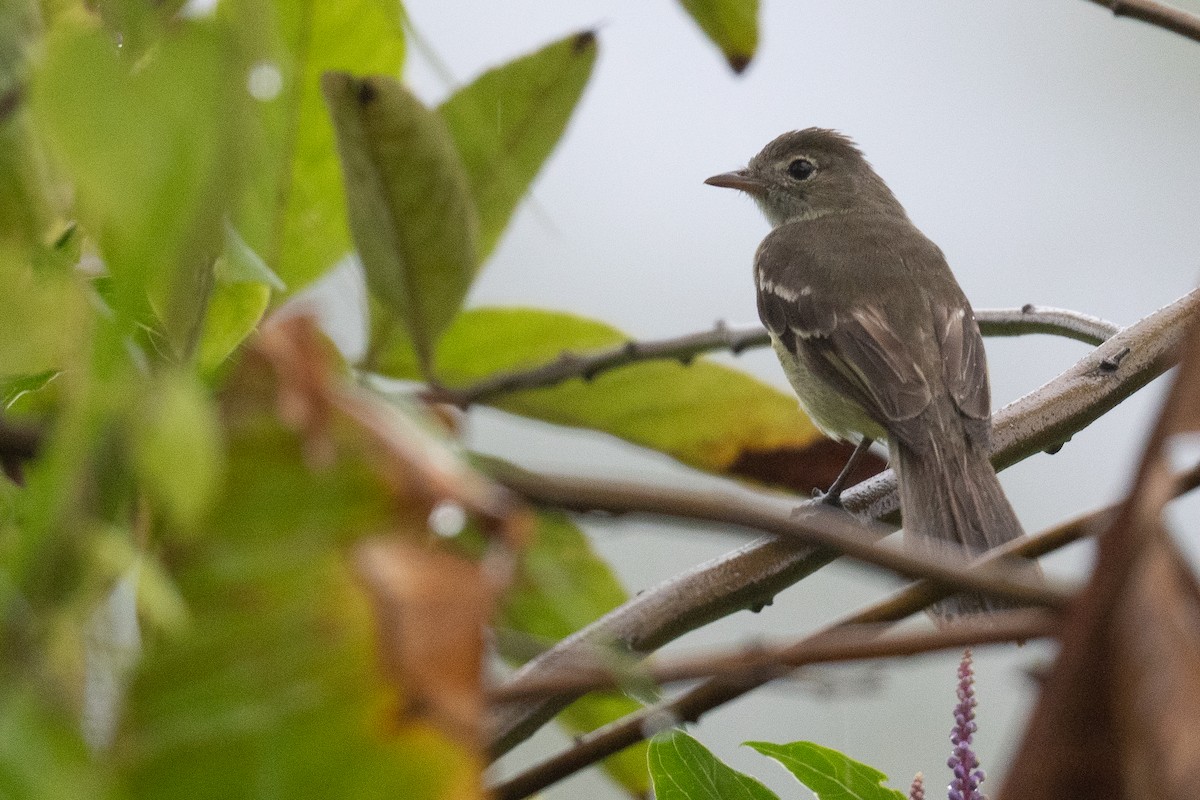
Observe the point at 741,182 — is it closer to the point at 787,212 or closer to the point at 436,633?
the point at 787,212

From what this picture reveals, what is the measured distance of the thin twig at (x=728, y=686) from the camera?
58cm

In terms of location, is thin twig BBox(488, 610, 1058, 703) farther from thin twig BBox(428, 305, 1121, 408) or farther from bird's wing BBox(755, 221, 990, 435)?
bird's wing BBox(755, 221, 990, 435)

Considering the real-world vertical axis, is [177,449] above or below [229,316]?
above

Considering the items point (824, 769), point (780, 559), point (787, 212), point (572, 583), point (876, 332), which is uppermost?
point (572, 583)

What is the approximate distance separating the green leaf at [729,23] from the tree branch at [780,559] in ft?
1.06

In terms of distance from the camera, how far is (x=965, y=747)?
1228 mm

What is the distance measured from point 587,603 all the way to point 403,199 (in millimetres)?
263

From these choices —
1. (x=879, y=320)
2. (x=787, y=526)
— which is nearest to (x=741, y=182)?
(x=879, y=320)

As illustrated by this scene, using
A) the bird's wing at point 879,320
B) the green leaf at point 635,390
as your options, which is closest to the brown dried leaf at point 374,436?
the green leaf at point 635,390

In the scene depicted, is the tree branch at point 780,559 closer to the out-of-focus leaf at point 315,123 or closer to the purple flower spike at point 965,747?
the purple flower spike at point 965,747

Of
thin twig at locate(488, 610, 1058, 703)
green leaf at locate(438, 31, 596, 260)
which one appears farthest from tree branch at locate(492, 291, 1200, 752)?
green leaf at locate(438, 31, 596, 260)

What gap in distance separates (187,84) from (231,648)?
0.60 ft

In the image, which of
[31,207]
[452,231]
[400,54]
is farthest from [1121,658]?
[400,54]

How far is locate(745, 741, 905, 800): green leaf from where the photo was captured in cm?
131
